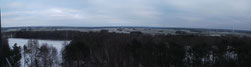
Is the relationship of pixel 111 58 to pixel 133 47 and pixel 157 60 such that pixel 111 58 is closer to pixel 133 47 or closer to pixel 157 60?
pixel 133 47

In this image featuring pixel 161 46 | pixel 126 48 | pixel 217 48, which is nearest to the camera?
pixel 217 48

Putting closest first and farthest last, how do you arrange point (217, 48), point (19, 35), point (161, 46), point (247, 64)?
point (247, 64) < point (217, 48) < point (161, 46) < point (19, 35)

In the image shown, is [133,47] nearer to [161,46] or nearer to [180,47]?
[161,46]

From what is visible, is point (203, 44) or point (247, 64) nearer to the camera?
point (247, 64)

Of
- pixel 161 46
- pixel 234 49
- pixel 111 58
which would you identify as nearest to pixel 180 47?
pixel 161 46

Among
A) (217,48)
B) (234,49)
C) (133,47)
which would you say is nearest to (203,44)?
(217,48)

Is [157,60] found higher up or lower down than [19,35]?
lower down
